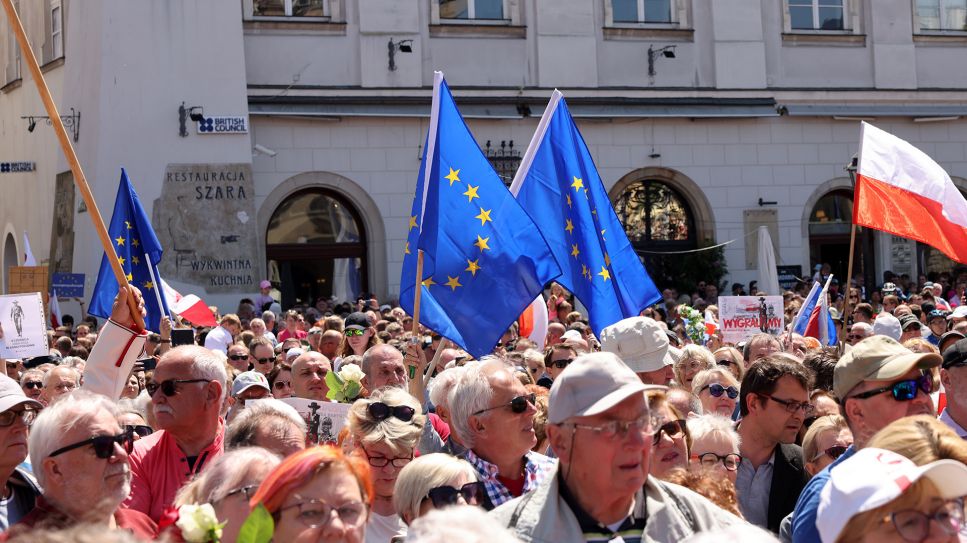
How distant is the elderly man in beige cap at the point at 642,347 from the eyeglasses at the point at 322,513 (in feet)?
12.3

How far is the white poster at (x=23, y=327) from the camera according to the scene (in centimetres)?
1099

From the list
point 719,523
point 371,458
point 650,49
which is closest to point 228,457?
point 371,458

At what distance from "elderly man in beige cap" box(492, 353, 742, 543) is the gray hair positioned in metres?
1.58

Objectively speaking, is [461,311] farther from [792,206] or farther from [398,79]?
[792,206]

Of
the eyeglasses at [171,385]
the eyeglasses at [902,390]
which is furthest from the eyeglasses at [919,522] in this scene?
the eyeglasses at [171,385]

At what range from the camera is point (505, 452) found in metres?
5.46

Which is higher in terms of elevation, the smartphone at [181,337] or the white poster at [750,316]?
the smartphone at [181,337]

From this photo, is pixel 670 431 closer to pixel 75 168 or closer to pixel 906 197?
pixel 75 168

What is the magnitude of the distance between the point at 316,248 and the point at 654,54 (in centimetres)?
721

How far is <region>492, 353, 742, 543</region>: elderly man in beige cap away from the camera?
12.6 ft

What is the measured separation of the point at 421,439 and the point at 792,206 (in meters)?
21.6

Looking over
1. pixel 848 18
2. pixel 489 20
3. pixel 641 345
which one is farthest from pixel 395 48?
pixel 641 345

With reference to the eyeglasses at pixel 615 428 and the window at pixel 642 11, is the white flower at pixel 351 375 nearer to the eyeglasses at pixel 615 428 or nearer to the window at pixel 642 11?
the eyeglasses at pixel 615 428

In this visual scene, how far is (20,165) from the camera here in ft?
86.5
